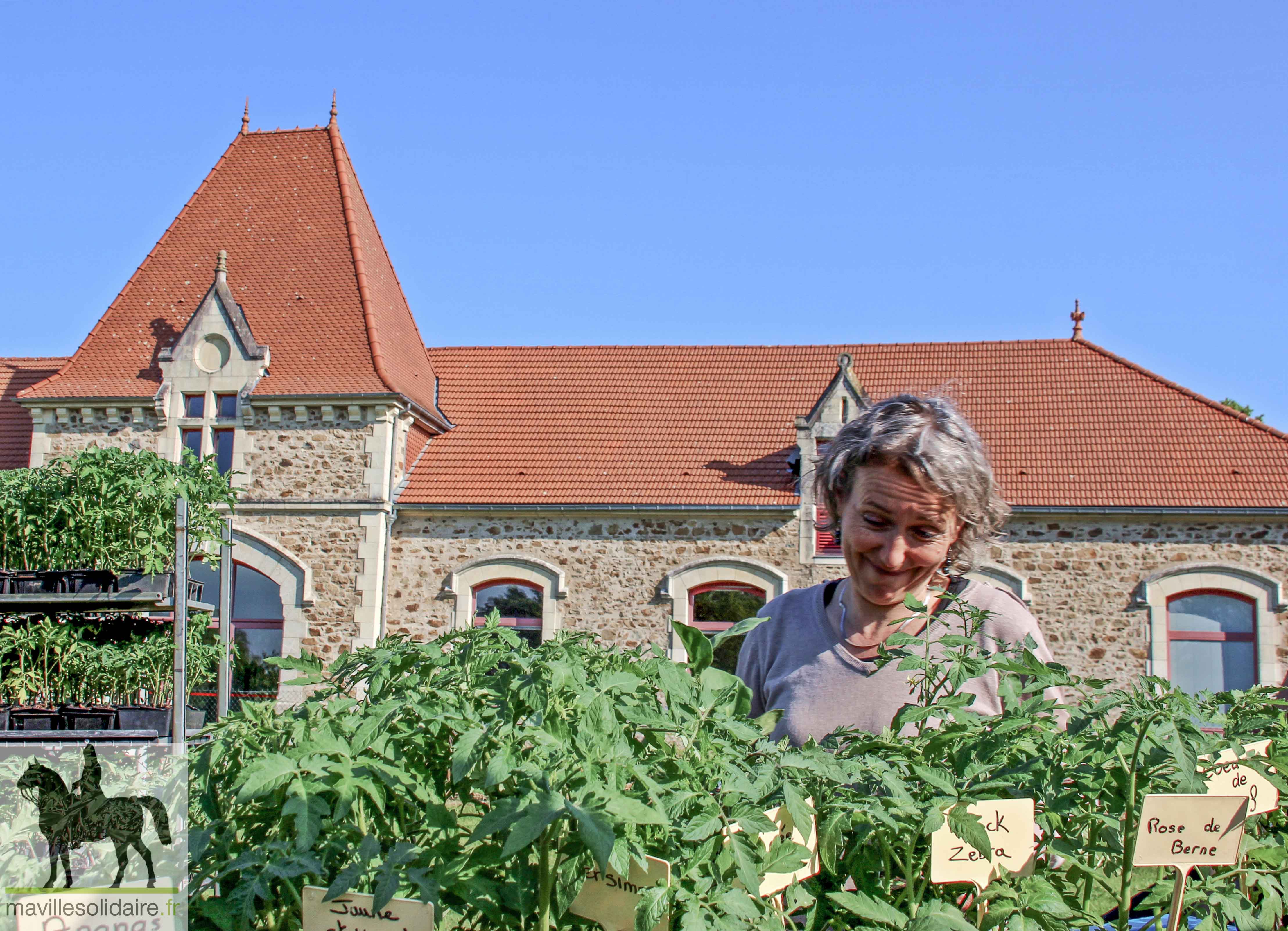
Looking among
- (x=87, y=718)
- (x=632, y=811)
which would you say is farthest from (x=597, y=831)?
(x=87, y=718)

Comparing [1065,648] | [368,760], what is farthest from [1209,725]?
[1065,648]

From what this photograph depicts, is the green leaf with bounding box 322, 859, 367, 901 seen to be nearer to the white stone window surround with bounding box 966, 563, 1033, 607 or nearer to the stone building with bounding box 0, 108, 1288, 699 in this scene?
the stone building with bounding box 0, 108, 1288, 699

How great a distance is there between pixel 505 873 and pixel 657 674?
311 mm

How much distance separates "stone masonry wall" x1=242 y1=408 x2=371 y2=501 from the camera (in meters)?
13.6

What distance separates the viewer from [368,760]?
1.26 m

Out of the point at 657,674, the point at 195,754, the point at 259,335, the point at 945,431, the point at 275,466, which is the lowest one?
the point at 195,754

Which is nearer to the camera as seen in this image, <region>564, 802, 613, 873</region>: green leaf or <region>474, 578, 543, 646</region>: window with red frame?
<region>564, 802, 613, 873</region>: green leaf

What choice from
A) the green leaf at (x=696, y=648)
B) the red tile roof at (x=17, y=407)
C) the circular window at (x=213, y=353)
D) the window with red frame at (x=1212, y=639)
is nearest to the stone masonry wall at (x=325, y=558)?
the circular window at (x=213, y=353)

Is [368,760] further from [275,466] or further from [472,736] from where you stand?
[275,466]

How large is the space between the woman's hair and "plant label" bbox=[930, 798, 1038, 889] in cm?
99

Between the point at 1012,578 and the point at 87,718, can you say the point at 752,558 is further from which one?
the point at 87,718

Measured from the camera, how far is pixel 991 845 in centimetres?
135

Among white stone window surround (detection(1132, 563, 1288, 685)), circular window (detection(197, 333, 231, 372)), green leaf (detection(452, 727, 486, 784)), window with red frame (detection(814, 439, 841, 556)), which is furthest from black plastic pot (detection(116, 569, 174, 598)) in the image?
white stone window surround (detection(1132, 563, 1288, 685))

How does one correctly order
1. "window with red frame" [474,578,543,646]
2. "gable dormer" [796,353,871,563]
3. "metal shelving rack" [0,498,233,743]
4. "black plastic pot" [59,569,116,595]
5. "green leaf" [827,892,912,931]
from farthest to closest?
1. "window with red frame" [474,578,543,646]
2. "gable dormer" [796,353,871,563]
3. "black plastic pot" [59,569,116,595]
4. "metal shelving rack" [0,498,233,743]
5. "green leaf" [827,892,912,931]
